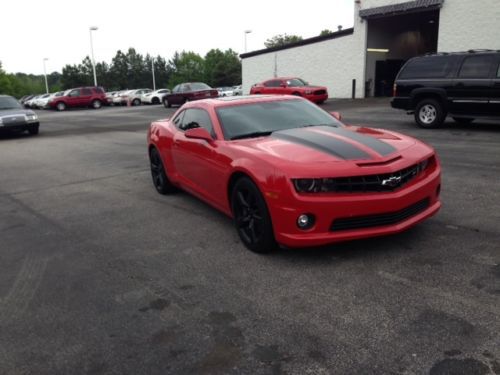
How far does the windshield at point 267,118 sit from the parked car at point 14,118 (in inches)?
533

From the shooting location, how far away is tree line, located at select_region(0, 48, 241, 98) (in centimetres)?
9638

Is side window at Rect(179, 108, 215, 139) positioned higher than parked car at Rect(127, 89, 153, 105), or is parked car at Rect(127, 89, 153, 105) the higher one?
side window at Rect(179, 108, 215, 139)

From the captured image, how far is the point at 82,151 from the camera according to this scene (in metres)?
12.8

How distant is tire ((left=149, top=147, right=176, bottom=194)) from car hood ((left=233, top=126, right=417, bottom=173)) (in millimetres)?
2381

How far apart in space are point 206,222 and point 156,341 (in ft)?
8.35

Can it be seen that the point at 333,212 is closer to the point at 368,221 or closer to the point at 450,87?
the point at 368,221

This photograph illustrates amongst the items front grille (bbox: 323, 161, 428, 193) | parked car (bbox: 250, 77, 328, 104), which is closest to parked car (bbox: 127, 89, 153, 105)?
parked car (bbox: 250, 77, 328, 104)

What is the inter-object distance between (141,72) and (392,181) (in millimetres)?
130488

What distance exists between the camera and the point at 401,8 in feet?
80.1

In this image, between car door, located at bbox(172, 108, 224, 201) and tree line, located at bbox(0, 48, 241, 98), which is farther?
tree line, located at bbox(0, 48, 241, 98)

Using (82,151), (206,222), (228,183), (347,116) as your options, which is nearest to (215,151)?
(228,183)

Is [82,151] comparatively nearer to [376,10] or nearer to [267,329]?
[267,329]

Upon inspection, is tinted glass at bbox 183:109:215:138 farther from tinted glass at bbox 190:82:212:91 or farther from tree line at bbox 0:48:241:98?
tree line at bbox 0:48:241:98

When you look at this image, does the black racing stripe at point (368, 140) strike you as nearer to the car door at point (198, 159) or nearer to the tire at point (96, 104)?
the car door at point (198, 159)
